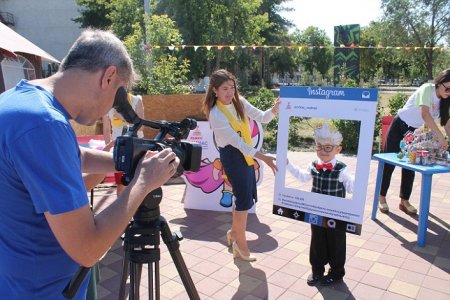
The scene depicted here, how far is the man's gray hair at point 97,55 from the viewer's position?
1215 millimetres

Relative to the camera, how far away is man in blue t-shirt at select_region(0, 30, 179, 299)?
101 cm

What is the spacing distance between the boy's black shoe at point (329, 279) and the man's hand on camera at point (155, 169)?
2.11 meters

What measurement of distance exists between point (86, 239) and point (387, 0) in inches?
1383

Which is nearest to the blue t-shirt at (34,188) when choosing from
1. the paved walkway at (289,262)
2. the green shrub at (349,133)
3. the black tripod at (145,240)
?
the black tripod at (145,240)

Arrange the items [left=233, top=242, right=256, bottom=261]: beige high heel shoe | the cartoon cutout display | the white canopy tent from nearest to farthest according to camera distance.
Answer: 1. [left=233, top=242, right=256, bottom=261]: beige high heel shoe
2. the white canopy tent
3. the cartoon cutout display

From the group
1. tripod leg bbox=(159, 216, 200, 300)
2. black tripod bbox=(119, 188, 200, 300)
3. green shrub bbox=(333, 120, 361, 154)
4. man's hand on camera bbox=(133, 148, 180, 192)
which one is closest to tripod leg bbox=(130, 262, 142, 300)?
black tripod bbox=(119, 188, 200, 300)

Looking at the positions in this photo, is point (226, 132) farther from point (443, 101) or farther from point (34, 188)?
point (443, 101)

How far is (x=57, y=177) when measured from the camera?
3.29ft

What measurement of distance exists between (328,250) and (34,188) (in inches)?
97.6

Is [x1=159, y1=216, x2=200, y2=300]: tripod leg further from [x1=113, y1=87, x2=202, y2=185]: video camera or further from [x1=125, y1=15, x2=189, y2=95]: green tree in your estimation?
[x1=125, y1=15, x2=189, y2=95]: green tree

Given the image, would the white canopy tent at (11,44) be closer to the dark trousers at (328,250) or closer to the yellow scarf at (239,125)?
the yellow scarf at (239,125)

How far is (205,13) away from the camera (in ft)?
67.1

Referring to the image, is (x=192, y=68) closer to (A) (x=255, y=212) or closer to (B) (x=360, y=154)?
(A) (x=255, y=212)

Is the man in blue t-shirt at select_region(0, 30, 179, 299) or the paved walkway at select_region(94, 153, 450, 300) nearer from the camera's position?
the man in blue t-shirt at select_region(0, 30, 179, 299)
